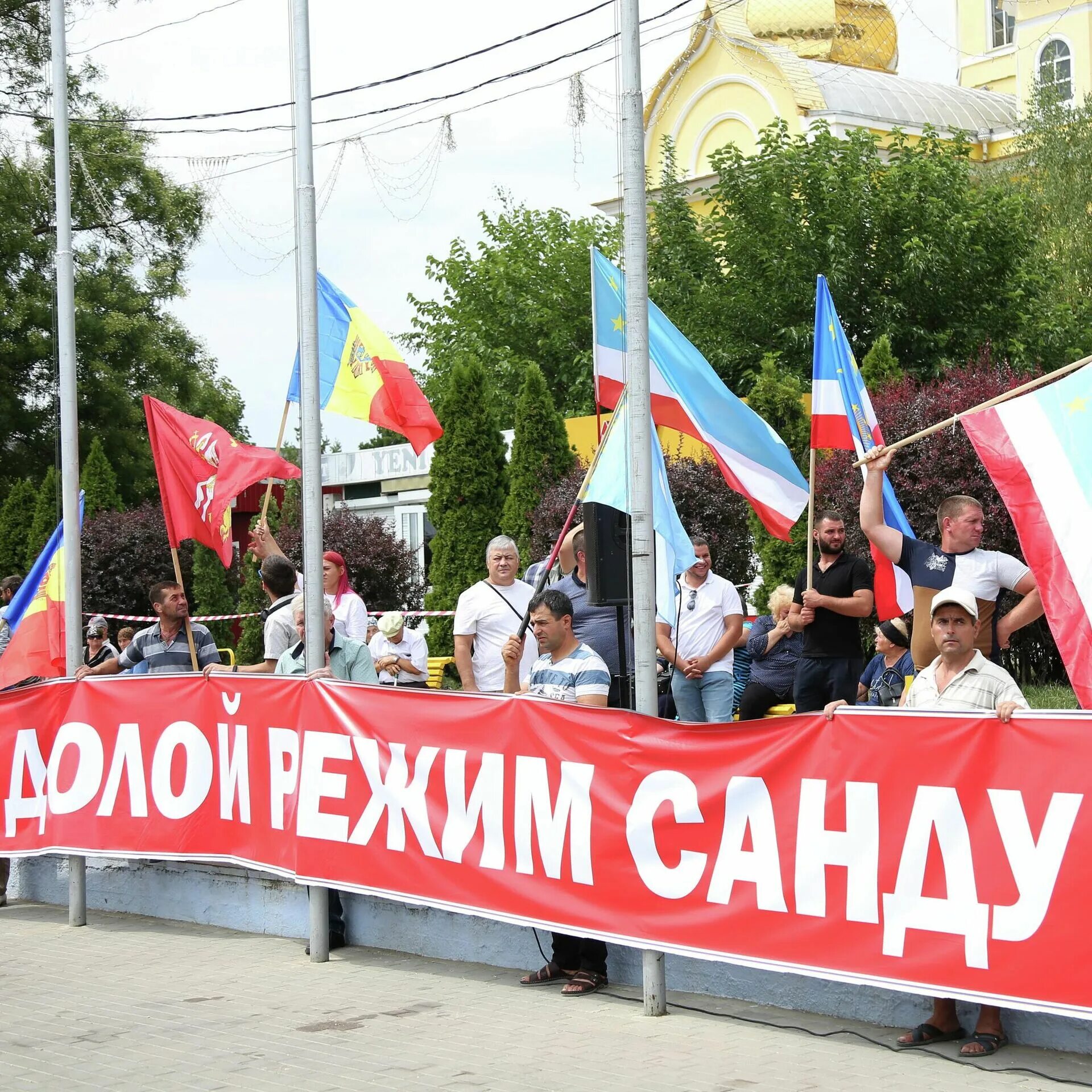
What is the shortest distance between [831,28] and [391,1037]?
46691mm

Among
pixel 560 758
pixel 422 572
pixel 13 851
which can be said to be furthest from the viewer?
pixel 422 572

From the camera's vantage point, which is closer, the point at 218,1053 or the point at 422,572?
the point at 218,1053

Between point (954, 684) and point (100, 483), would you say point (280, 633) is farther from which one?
point (100, 483)

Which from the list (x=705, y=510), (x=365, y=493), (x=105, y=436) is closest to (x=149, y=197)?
(x=105, y=436)

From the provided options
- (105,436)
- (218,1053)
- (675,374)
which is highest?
(105,436)

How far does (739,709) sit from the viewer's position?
1115cm

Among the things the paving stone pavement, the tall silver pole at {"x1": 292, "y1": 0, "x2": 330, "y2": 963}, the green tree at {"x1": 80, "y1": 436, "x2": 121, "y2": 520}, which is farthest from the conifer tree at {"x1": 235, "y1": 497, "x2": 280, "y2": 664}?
the paving stone pavement

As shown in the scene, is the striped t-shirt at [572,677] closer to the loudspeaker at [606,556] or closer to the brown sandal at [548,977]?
the loudspeaker at [606,556]

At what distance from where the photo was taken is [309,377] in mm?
8750

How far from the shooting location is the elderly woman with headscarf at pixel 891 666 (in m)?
9.03

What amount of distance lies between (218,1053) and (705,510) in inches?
568

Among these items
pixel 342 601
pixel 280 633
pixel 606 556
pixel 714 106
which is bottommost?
pixel 280 633

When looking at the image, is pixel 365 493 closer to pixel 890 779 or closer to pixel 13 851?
pixel 13 851

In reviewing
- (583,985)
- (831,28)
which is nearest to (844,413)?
(583,985)
